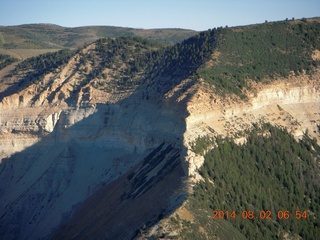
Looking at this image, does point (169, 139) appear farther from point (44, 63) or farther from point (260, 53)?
point (44, 63)

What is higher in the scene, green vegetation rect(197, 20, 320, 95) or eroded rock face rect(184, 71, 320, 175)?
green vegetation rect(197, 20, 320, 95)

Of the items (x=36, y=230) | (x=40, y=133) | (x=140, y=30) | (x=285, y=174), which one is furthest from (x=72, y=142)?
(x=140, y=30)

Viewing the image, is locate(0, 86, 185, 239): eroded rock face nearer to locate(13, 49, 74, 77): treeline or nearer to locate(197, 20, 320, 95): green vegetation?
locate(197, 20, 320, 95): green vegetation

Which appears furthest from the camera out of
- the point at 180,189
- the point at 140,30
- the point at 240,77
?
the point at 140,30

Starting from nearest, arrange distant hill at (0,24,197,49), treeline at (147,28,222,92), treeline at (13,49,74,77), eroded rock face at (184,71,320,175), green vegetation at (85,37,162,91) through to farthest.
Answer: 1. eroded rock face at (184,71,320,175)
2. treeline at (147,28,222,92)
3. green vegetation at (85,37,162,91)
4. treeline at (13,49,74,77)
5. distant hill at (0,24,197,49)

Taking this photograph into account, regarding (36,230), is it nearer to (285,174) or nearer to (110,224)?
(110,224)

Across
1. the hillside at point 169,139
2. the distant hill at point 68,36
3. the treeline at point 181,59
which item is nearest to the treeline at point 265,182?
the hillside at point 169,139

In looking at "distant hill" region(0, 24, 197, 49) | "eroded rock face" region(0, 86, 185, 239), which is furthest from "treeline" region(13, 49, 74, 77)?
"distant hill" region(0, 24, 197, 49)

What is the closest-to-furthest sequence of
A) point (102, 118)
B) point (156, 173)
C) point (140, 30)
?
point (156, 173) → point (102, 118) → point (140, 30)
